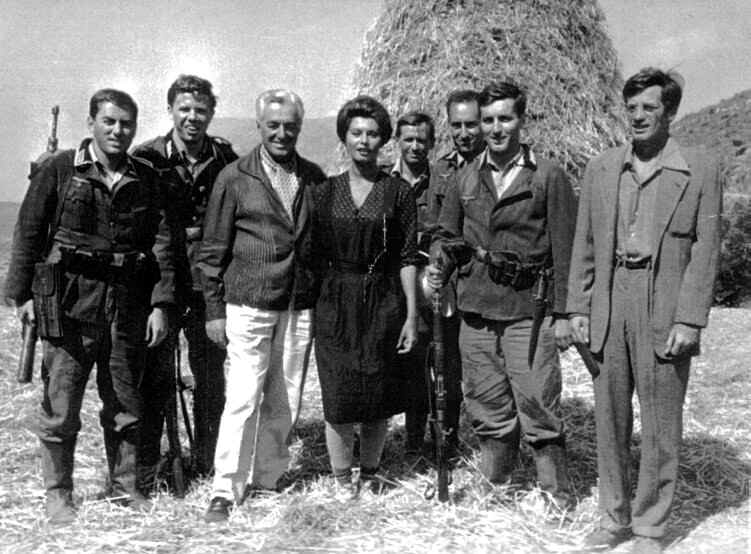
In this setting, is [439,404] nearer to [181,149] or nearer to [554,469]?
[554,469]

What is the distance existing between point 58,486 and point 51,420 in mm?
361

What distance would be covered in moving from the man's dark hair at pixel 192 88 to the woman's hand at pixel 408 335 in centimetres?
160

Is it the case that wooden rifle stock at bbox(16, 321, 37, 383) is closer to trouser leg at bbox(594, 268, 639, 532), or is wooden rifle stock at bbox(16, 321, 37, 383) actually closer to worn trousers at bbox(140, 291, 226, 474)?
worn trousers at bbox(140, 291, 226, 474)

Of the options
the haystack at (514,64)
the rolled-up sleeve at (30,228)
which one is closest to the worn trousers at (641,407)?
the rolled-up sleeve at (30,228)

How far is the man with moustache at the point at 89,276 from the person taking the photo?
3795 millimetres

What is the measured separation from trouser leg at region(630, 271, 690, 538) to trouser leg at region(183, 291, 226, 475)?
89.3 inches

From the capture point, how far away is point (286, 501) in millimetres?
4219

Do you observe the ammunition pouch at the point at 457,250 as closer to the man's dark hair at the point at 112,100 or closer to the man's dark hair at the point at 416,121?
the man's dark hair at the point at 416,121

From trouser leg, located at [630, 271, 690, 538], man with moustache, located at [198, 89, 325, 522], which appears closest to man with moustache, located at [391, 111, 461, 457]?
man with moustache, located at [198, 89, 325, 522]

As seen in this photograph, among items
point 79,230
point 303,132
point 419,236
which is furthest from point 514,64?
point 303,132

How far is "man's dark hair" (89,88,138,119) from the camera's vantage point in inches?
152

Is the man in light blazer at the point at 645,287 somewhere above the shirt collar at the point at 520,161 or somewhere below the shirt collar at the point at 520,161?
below

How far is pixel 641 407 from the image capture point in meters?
3.54

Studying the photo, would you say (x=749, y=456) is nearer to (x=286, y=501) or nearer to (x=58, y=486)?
(x=286, y=501)
